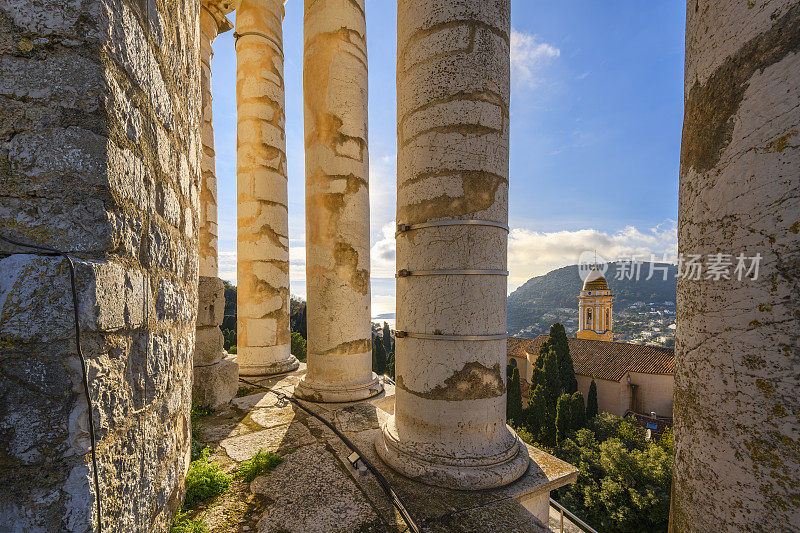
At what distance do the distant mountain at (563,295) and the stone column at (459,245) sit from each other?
297 feet

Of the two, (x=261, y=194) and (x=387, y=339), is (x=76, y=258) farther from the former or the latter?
(x=387, y=339)

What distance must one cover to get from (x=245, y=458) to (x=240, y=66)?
7.95 metres

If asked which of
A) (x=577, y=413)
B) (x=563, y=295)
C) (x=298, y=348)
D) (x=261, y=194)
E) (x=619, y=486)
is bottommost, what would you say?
(x=563, y=295)

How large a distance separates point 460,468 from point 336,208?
12.7ft

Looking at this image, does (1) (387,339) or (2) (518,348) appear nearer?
(2) (518,348)

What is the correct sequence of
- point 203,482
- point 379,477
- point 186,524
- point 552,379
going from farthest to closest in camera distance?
point 552,379, point 379,477, point 203,482, point 186,524

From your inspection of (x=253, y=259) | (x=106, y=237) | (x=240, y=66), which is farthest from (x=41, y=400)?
(x=240, y=66)

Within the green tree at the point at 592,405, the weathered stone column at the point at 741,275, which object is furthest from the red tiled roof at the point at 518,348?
the weathered stone column at the point at 741,275

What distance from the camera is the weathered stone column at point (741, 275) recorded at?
1.21m

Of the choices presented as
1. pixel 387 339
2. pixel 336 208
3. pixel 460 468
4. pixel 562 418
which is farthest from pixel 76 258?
pixel 387 339

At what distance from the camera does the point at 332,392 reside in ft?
17.1

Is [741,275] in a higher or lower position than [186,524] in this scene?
higher

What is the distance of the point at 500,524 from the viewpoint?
2482 millimetres

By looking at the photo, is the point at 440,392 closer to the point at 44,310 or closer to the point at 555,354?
the point at 44,310
